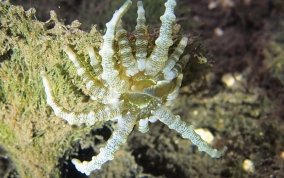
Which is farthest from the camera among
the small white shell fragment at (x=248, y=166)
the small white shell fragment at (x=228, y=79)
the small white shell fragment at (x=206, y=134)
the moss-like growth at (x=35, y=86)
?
the small white shell fragment at (x=228, y=79)

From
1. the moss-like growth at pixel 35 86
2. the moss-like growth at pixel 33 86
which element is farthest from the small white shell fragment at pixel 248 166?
the moss-like growth at pixel 33 86

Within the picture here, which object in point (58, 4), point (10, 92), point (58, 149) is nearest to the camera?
point (10, 92)

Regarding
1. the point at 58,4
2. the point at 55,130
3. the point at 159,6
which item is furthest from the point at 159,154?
the point at 58,4

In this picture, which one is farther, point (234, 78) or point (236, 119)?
point (234, 78)

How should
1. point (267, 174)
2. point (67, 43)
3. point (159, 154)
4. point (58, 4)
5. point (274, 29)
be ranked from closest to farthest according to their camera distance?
point (67, 43) → point (267, 174) → point (159, 154) → point (58, 4) → point (274, 29)

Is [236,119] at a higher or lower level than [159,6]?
lower

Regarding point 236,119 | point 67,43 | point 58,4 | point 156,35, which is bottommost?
point 236,119

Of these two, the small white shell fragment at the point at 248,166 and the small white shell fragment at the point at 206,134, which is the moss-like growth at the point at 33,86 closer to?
the small white shell fragment at the point at 206,134

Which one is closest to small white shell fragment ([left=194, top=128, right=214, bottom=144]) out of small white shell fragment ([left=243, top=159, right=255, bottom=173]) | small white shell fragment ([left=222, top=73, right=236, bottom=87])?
small white shell fragment ([left=243, top=159, right=255, bottom=173])

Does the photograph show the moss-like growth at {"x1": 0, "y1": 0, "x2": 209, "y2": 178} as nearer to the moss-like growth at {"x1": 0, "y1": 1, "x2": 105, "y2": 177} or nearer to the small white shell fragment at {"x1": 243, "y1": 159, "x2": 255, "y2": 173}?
the moss-like growth at {"x1": 0, "y1": 1, "x2": 105, "y2": 177}

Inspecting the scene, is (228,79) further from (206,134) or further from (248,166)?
(248,166)

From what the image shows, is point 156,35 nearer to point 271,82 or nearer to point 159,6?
point 159,6
